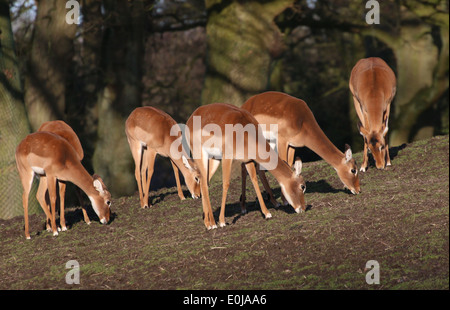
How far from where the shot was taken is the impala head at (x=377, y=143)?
11.4m

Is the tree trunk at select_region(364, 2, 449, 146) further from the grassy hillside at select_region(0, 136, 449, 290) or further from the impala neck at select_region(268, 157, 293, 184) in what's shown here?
the impala neck at select_region(268, 157, 293, 184)

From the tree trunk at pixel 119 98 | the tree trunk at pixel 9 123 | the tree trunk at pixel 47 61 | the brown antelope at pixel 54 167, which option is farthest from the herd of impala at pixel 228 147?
the tree trunk at pixel 119 98

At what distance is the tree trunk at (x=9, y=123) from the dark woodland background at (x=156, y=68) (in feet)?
0.07

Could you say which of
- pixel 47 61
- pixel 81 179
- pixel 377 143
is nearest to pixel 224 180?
pixel 81 179

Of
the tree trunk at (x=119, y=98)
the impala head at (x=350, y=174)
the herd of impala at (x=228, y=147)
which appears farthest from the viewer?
the tree trunk at (x=119, y=98)

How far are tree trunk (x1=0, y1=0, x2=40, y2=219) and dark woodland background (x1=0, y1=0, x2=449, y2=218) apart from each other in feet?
0.07

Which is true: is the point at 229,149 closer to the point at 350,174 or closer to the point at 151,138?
the point at 350,174

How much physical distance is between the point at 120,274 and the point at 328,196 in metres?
3.94

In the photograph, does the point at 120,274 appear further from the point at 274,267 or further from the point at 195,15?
the point at 195,15

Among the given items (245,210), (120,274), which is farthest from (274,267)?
(245,210)

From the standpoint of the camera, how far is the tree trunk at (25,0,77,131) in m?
16.9

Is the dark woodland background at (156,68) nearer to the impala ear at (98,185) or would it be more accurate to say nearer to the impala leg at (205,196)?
the impala ear at (98,185)

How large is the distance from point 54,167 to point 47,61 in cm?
717

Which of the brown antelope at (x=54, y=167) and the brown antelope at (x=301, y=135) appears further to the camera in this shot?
the brown antelope at (x=54, y=167)
